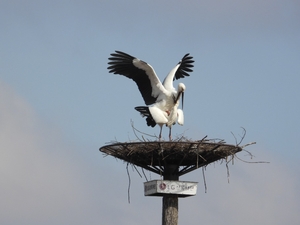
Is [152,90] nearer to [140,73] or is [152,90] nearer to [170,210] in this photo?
[140,73]

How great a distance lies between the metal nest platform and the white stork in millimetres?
1452

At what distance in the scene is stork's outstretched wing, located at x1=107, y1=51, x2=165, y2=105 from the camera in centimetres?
2589

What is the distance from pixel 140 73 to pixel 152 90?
60 centimetres

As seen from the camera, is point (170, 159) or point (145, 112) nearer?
point (170, 159)

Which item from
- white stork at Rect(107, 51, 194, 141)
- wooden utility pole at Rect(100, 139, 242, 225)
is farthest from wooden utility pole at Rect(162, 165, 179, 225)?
white stork at Rect(107, 51, 194, 141)

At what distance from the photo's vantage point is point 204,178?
79.0 feet

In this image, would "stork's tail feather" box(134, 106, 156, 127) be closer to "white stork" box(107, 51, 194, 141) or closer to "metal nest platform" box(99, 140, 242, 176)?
"white stork" box(107, 51, 194, 141)

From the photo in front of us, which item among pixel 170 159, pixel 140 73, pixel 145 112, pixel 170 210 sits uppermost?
pixel 140 73

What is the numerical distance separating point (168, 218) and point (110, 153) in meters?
2.33

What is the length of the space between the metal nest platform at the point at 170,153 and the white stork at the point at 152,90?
4.77ft

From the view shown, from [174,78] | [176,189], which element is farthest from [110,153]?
[174,78]

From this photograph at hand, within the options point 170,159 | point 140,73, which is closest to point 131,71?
point 140,73

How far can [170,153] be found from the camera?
2347 centimetres

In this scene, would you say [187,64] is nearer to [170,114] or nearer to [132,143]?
[170,114]
